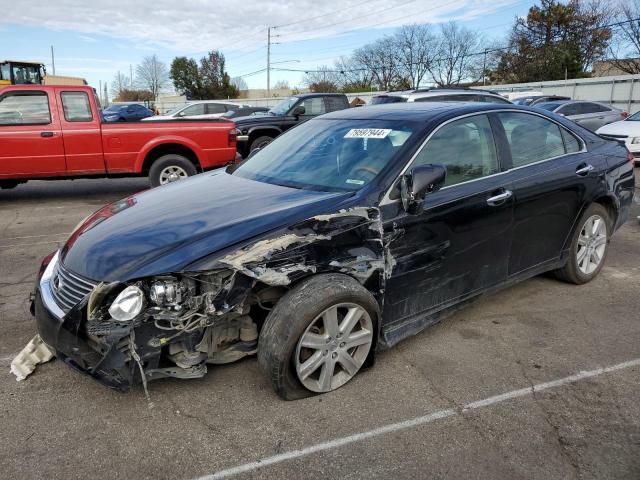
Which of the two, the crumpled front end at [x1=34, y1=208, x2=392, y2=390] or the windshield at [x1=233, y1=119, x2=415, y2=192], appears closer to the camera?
the crumpled front end at [x1=34, y1=208, x2=392, y2=390]

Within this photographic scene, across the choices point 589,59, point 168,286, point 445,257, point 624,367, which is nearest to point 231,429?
point 168,286

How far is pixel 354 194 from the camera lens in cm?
314

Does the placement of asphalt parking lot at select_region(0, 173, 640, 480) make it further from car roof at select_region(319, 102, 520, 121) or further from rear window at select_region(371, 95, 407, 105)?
rear window at select_region(371, 95, 407, 105)

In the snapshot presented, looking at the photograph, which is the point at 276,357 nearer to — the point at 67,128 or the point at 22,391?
the point at 22,391

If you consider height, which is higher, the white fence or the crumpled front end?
the white fence

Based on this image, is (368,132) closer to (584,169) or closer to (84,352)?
(584,169)

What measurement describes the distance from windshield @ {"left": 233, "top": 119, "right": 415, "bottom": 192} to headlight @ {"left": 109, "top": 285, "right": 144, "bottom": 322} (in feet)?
4.26

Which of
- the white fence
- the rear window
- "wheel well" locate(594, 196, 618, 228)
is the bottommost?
"wheel well" locate(594, 196, 618, 228)

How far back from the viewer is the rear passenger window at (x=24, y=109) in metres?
8.17

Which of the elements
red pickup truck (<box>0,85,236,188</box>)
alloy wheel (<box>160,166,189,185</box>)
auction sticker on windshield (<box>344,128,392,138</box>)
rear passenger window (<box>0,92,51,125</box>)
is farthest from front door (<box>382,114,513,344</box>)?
rear passenger window (<box>0,92,51,125</box>)

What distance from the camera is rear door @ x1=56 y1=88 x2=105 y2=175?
8.36 m

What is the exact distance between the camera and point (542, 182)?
3984mm

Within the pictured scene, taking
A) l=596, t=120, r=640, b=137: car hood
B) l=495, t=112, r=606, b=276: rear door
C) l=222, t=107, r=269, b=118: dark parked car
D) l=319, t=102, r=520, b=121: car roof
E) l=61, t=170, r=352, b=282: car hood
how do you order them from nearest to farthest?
1. l=61, t=170, r=352, b=282: car hood
2. l=319, t=102, r=520, b=121: car roof
3. l=495, t=112, r=606, b=276: rear door
4. l=596, t=120, r=640, b=137: car hood
5. l=222, t=107, r=269, b=118: dark parked car

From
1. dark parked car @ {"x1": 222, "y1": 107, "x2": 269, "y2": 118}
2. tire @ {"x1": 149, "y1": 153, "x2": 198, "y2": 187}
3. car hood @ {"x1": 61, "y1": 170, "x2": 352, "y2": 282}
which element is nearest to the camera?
car hood @ {"x1": 61, "y1": 170, "x2": 352, "y2": 282}
